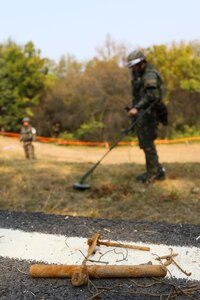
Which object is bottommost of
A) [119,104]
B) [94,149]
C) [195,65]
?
[94,149]

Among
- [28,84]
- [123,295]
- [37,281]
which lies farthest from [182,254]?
[28,84]

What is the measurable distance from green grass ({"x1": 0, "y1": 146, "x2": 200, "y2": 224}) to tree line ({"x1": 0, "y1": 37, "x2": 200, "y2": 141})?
1883cm

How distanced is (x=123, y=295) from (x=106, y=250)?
53 cm

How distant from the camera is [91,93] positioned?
1008 inches

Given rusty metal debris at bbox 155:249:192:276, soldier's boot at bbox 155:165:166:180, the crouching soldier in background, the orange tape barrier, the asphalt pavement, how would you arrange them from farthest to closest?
the orange tape barrier
the crouching soldier in background
soldier's boot at bbox 155:165:166:180
rusty metal debris at bbox 155:249:192:276
the asphalt pavement

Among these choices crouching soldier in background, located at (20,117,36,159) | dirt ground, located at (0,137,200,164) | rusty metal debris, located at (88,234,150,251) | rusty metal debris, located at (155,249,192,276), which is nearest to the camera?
rusty metal debris, located at (155,249,192,276)

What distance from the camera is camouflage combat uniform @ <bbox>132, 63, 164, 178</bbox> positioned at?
17.0ft

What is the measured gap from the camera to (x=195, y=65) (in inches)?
1061

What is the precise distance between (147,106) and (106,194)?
147 centimetres

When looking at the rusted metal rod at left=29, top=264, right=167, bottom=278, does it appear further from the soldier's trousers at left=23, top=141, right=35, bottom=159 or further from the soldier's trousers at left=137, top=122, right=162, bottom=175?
the soldier's trousers at left=23, top=141, right=35, bottom=159

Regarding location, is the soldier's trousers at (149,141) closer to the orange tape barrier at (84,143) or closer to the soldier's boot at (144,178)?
the soldier's boot at (144,178)

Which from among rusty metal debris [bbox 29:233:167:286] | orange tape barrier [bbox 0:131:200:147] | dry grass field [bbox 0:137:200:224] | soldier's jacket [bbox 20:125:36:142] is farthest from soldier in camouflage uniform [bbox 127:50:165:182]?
orange tape barrier [bbox 0:131:200:147]

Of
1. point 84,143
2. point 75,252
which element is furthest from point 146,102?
point 84,143

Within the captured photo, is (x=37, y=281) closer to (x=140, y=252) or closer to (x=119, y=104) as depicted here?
(x=140, y=252)
